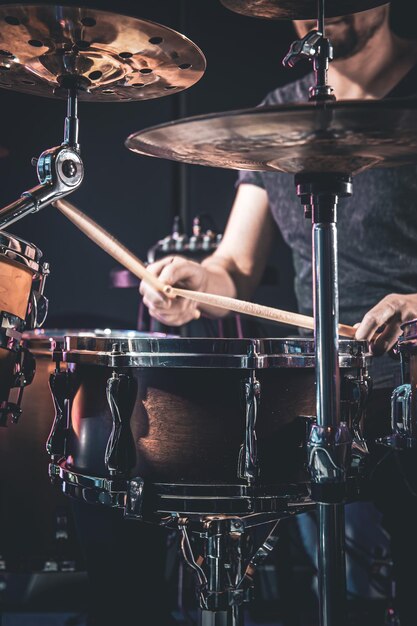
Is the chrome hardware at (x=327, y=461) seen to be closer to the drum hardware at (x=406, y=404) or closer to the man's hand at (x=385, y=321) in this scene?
the drum hardware at (x=406, y=404)

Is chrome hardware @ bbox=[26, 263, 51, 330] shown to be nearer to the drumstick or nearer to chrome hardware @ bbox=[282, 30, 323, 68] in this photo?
the drumstick

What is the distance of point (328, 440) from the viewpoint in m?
0.99

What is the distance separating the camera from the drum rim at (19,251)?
1260 mm

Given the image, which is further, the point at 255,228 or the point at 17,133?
the point at 17,133

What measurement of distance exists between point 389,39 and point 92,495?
4.35 feet

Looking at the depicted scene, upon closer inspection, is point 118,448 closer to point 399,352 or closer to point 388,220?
point 399,352

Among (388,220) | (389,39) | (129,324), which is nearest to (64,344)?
(388,220)

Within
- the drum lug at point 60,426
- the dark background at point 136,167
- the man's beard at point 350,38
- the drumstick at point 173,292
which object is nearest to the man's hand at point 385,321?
the drumstick at point 173,292

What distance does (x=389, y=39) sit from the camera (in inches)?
73.2

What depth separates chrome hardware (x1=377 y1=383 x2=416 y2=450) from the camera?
1164 millimetres

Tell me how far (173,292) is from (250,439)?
0.49 metres

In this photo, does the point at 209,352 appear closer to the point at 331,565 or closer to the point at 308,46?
the point at 331,565

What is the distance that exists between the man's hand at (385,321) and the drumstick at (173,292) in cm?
4

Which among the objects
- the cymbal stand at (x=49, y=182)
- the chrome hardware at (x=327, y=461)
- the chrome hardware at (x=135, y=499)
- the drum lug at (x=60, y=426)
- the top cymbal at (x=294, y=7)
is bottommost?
the chrome hardware at (x=135, y=499)
